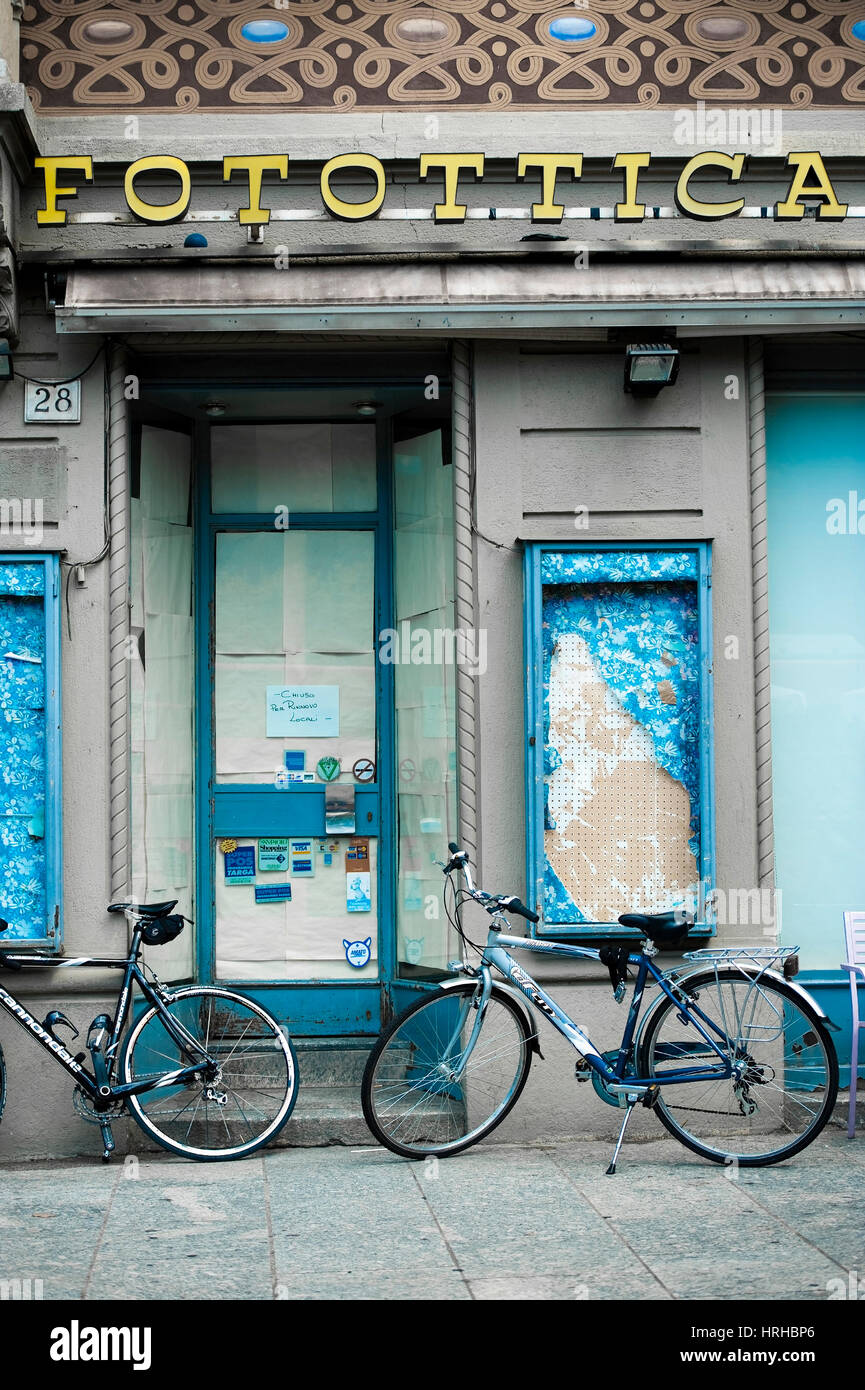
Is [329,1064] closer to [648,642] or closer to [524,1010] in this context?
[524,1010]

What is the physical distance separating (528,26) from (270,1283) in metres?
5.81

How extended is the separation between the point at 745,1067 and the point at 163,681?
133 inches

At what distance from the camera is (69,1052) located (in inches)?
242

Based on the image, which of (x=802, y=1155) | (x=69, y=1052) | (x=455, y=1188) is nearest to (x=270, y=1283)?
(x=455, y=1188)

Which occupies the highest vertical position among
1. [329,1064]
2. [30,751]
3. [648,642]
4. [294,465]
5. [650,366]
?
[650,366]

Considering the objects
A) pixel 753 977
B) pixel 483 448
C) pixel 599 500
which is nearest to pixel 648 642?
pixel 599 500

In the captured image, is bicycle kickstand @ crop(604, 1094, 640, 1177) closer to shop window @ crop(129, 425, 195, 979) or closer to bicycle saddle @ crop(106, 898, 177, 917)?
bicycle saddle @ crop(106, 898, 177, 917)

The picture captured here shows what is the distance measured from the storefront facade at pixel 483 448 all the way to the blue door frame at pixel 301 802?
0.03 metres

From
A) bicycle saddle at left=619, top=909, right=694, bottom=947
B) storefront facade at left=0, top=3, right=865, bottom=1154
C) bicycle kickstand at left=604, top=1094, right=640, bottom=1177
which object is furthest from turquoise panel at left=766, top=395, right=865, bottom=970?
bicycle kickstand at left=604, top=1094, right=640, bottom=1177

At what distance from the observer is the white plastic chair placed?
630cm

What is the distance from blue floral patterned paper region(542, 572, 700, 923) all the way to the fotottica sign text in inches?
64.7

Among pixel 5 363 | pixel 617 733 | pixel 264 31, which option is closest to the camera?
pixel 5 363

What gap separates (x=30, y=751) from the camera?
6520mm

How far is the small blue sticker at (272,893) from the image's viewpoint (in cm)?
738
